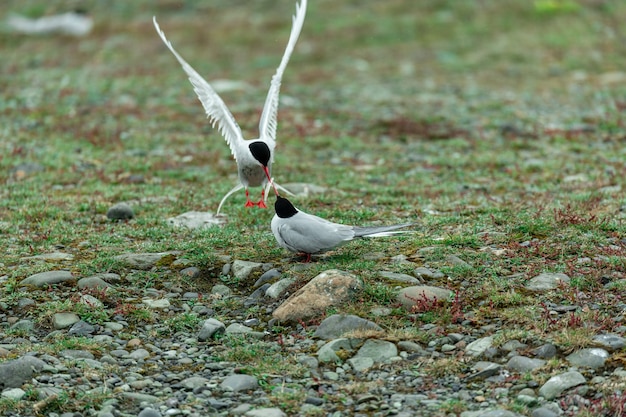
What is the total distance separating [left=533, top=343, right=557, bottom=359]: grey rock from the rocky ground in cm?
1

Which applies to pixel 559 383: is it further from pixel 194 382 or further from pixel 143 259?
pixel 143 259

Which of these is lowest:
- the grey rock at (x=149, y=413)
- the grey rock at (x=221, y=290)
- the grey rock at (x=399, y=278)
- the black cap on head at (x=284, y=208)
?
the grey rock at (x=221, y=290)

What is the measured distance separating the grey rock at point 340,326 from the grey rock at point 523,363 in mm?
1101

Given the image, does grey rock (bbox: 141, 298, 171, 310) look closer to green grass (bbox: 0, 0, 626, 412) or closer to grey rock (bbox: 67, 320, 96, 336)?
green grass (bbox: 0, 0, 626, 412)

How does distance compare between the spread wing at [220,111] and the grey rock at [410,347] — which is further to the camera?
the spread wing at [220,111]

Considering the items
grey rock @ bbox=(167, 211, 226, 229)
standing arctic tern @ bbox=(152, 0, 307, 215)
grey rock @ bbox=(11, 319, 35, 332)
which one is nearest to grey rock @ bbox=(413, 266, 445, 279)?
standing arctic tern @ bbox=(152, 0, 307, 215)

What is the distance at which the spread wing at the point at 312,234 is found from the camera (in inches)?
316

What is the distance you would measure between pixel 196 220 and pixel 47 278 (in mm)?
2787

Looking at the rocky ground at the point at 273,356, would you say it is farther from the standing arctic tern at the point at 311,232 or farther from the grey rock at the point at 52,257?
the grey rock at the point at 52,257

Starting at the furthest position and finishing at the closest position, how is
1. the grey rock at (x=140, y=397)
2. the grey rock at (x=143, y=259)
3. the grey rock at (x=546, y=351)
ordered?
the grey rock at (x=143, y=259), the grey rock at (x=546, y=351), the grey rock at (x=140, y=397)

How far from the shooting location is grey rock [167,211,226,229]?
406 inches

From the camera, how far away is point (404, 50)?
25250 mm

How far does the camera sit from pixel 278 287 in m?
7.80

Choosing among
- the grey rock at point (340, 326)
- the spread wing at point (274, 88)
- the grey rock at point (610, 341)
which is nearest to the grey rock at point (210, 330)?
the grey rock at point (340, 326)
